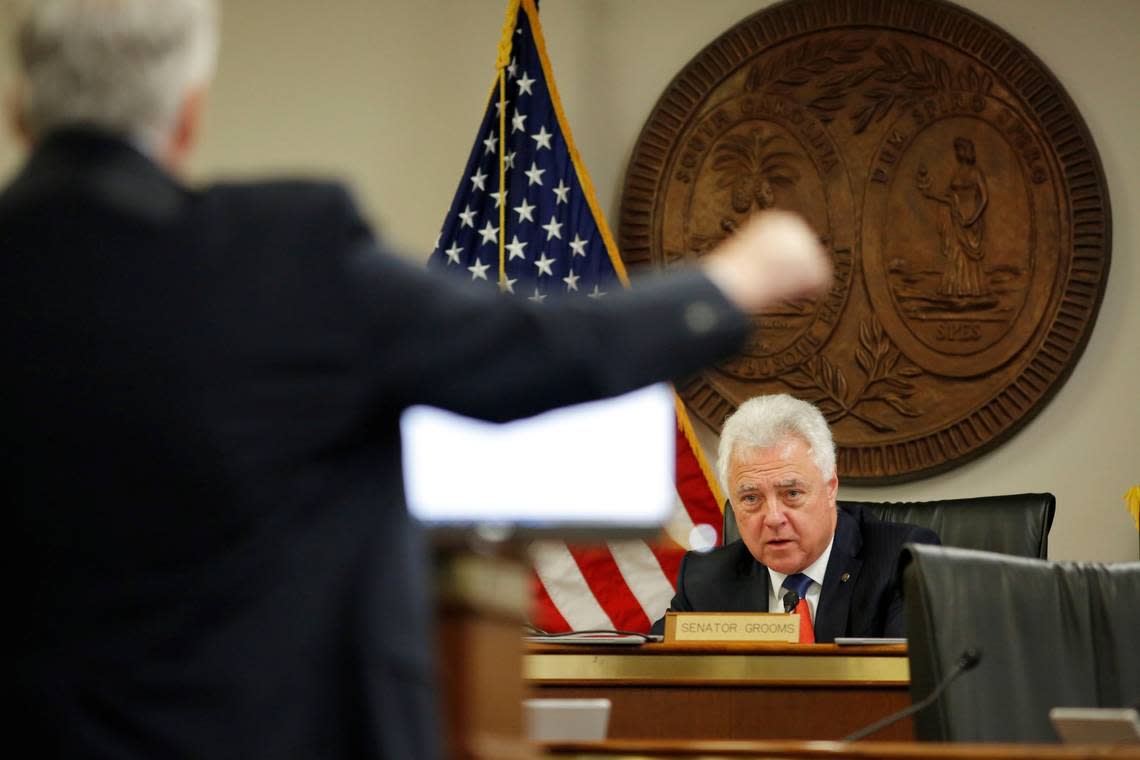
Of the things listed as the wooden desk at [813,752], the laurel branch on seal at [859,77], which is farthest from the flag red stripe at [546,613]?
A: the wooden desk at [813,752]

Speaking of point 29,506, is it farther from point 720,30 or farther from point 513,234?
point 720,30

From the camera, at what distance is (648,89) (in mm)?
5832

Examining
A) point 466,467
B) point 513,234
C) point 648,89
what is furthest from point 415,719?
point 648,89

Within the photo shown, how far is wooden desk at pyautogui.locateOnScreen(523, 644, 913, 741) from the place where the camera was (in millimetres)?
3131

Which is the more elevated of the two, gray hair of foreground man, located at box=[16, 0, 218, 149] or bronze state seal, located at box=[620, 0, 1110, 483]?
bronze state seal, located at box=[620, 0, 1110, 483]

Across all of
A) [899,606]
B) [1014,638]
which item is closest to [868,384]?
[899,606]

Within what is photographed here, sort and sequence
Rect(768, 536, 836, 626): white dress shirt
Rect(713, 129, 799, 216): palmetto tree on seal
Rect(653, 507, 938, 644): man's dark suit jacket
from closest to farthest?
Rect(653, 507, 938, 644): man's dark suit jacket < Rect(768, 536, 836, 626): white dress shirt < Rect(713, 129, 799, 216): palmetto tree on seal

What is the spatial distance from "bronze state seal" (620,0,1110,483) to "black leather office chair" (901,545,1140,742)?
9.52 ft

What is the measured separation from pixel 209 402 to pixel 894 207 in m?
4.76

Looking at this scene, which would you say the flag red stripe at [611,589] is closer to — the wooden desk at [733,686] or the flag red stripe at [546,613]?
the flag red stripe at [546,613]

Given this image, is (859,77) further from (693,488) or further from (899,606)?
(899,606)

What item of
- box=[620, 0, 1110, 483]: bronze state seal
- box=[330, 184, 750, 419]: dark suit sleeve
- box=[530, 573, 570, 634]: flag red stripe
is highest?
box=[620, 0, 1110, 483]: bronze state seal

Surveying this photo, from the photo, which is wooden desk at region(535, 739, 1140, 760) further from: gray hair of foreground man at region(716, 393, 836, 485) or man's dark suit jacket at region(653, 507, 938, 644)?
gray hair of foreground man at region(716, 393, 836, 485)

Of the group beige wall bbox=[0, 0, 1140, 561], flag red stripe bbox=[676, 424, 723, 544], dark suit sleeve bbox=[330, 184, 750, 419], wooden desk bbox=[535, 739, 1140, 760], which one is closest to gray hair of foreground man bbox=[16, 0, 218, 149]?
dark suit sleeve bbox=[330, 184, 750, 419]
